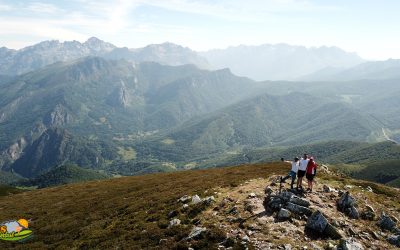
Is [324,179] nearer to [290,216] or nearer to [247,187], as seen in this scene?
[247,187]

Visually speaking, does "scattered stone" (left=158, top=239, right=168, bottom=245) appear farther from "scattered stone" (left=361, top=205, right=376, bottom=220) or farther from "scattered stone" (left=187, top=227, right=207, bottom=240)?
"scattered stone" (left=361, top=205, right=376, bottom=220)

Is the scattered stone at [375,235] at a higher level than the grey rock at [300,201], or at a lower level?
lower

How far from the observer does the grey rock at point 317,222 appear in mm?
33344

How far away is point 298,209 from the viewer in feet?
119

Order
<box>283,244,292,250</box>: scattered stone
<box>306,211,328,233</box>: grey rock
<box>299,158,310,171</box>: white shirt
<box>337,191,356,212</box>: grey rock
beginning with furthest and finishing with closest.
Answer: <box>299,158,310,171</box>: white shirt
<box>337,191,356,212</box>: grey rock
<box>306,211,328,233</box>: grey rock
<box>283,244,292,250</box>: scattered stone

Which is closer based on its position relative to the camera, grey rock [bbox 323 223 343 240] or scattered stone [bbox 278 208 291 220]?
grey rock [bbox 323 223 343 240]

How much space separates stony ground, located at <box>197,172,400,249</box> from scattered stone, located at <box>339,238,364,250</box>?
0.64 metres

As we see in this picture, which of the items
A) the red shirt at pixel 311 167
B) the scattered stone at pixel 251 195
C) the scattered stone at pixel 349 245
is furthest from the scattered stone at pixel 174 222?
the scattered stone at pixel 349 245

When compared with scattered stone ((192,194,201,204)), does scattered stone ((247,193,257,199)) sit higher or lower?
higher

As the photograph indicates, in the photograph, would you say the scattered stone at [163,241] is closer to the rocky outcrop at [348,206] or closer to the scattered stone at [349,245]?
the scattered stone at [349,245]

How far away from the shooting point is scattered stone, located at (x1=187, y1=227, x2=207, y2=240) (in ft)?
112

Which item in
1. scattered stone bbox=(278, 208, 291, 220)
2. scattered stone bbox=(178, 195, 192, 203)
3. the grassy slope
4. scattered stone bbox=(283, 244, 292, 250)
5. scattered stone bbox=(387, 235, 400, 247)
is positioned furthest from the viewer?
scattered stone bbox=(178, 195, 192, 203)

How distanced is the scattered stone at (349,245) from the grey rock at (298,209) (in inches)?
191

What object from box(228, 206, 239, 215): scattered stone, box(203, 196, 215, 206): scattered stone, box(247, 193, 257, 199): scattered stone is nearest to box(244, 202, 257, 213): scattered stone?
box(228, 206, 239, 215): scattered stone
